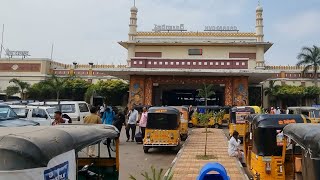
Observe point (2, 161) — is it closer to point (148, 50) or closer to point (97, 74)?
point (148, 50)

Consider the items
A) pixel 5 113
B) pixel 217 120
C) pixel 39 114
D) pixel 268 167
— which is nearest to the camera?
pixel 268 167

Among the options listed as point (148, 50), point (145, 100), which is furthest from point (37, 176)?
point (148, 50)

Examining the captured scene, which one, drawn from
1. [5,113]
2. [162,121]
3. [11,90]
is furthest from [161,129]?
[11,90]

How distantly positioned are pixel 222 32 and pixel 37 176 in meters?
38.2

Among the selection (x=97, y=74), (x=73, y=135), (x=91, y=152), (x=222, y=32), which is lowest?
(x=91, y=152)

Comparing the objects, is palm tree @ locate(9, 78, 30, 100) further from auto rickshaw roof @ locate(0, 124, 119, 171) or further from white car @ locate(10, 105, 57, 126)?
auto rickshaw roof @ locate(0, 124, 119, 171)

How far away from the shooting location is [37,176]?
289cm

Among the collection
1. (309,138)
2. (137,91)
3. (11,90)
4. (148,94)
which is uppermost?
(11,90)

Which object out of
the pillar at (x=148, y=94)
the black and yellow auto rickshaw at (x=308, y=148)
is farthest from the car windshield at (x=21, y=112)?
the pillar at (x=148, y=94)

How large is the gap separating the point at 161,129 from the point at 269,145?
6.93 m

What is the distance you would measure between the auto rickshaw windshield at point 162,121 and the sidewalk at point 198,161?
110 centimetres

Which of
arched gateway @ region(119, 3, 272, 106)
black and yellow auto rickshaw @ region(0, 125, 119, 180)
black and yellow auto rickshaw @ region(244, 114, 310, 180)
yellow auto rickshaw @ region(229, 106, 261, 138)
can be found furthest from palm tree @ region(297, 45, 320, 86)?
black and yellow auto rickshaw @ region(0, 125, 119, 180)

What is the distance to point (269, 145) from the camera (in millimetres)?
8062

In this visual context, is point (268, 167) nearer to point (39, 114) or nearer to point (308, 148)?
point (308, 148)
